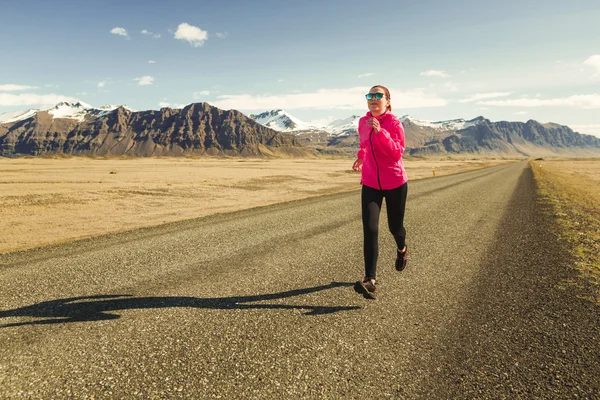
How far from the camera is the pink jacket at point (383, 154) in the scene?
4.76 meters

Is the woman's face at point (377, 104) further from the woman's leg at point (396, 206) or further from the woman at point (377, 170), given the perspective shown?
the woman's leg at point (396, 206)

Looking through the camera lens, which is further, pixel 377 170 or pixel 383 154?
pixel 377 170

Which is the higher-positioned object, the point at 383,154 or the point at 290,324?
the point at 383,154

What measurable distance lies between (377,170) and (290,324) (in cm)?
248

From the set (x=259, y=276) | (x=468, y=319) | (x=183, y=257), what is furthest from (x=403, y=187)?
(x=183, y=257)

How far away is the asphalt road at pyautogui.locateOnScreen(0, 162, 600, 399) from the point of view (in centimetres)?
320

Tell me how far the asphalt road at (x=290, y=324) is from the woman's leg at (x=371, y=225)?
60 centimetres

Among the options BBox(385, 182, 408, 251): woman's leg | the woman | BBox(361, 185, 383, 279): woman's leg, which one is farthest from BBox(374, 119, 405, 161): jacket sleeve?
BBox(361, 185, 383, 279): woman's leg

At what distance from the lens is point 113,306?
4.81 meters

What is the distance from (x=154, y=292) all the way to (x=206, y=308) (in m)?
1.17

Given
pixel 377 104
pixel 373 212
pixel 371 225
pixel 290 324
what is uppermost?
pixel 377 104

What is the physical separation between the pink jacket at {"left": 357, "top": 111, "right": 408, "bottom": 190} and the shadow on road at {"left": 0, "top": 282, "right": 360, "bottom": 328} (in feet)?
6.28

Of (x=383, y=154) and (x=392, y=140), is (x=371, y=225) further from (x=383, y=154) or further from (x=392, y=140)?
(x=392, y=140)

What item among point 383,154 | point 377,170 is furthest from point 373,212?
point 383,154
